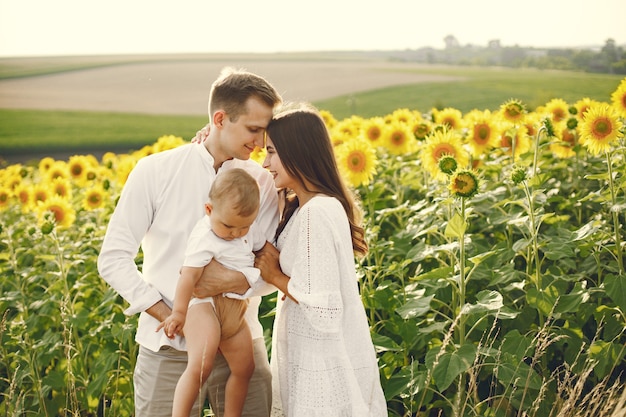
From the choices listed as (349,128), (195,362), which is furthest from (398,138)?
(195,362)

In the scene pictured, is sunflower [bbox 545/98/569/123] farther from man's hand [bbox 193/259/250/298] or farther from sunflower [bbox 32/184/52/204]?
sunflower [bbox 32/184/52/204]

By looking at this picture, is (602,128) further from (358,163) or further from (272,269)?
(272,269)

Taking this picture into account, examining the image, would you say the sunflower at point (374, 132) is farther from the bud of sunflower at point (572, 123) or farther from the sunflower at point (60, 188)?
the sunflower at point (60, 188)

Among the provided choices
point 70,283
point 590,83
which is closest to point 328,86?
point 590,83

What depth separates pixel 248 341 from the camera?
335cm

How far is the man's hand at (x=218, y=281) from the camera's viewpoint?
126 inches

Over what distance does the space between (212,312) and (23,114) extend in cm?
4948

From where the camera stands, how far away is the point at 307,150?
10.8 ft

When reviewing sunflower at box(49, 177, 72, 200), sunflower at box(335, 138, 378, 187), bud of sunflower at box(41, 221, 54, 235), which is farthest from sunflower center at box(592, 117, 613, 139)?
sunflower at box(49, 177, 72, 200)

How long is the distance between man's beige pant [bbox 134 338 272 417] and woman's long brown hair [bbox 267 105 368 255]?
91 centimetres

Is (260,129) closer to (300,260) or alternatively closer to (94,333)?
(300,260)

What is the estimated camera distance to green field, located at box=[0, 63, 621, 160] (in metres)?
39.2

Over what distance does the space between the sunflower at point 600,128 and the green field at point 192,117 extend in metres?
31.0

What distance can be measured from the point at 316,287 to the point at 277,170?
0.59 m
